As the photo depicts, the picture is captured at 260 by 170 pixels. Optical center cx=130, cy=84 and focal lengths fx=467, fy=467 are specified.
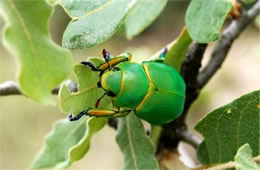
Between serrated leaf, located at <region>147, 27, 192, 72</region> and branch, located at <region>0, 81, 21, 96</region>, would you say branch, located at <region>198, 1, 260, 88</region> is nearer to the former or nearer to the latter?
serrated leaf, located at <region>147, 27, 192, 72</region>

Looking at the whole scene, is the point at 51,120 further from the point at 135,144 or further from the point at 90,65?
the point at 90,65

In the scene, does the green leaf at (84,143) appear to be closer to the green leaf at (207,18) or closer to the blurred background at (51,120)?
the green leaf at (207,18)

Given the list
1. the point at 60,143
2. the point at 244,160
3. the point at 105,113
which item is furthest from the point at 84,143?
the point at 244,160

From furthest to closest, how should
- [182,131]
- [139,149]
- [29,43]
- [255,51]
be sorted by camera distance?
[255,51] < [182,131] < [139,149] < [29,43]

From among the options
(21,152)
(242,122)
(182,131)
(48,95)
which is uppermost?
(48,95)

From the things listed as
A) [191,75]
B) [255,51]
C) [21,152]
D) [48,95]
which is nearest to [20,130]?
[21,152]

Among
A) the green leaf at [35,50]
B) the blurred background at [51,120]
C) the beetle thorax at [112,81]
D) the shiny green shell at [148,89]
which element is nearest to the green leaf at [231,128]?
the shiny green shell at [148,89]

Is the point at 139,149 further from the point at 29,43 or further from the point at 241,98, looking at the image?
the point at 29,43
